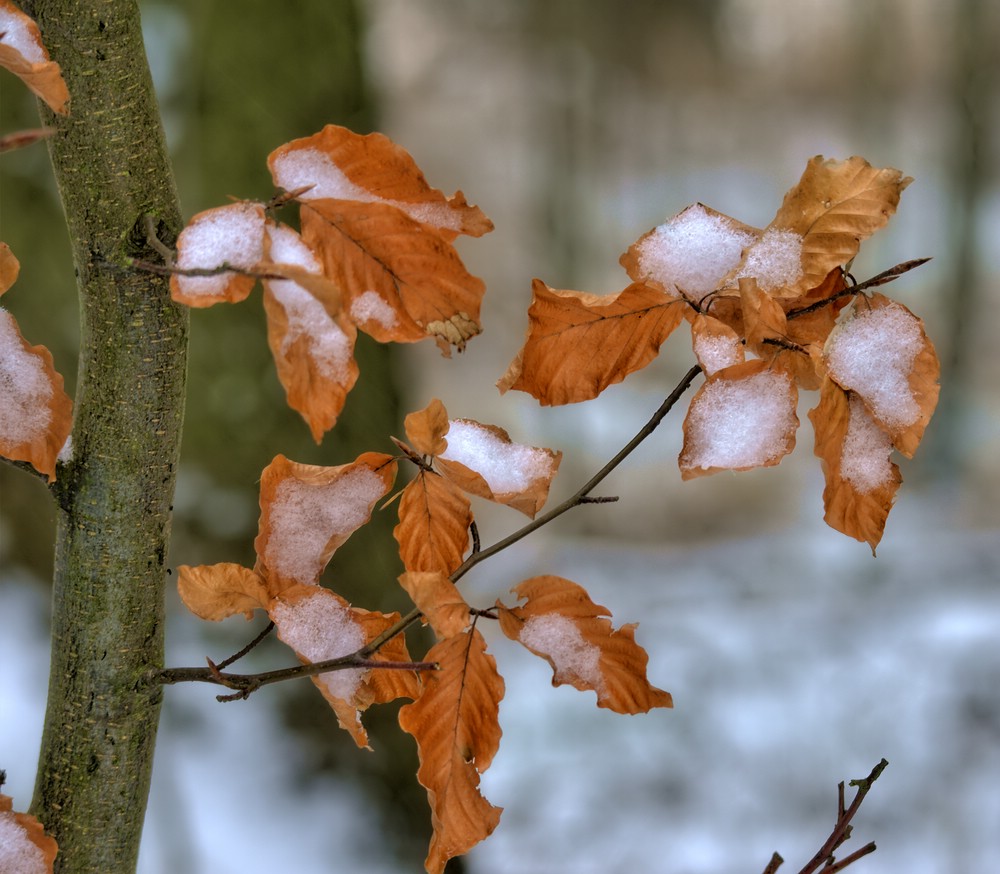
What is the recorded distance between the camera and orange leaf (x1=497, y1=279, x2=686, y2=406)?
28 centimetres

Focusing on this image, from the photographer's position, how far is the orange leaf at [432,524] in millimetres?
312

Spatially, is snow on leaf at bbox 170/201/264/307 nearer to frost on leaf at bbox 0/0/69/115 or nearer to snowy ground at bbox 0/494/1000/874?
frost on leaf at bbox 0/0/69/115

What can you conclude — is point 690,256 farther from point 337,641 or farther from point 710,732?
point 710,732

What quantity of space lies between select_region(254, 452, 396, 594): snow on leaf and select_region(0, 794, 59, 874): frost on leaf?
10 cm

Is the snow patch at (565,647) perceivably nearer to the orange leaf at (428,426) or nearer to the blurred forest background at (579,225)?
the orange leaf at (428,426)

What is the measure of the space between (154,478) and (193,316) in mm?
698

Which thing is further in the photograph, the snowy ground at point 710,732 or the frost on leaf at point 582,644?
the snowy ground at point 710,732

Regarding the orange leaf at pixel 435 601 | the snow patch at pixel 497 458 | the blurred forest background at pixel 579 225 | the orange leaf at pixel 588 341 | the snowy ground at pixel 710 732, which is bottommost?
the orange leaf at pixel 435 601

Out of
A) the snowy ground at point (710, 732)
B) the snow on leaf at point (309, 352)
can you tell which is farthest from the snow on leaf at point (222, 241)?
the snowy ground at point (710, 732)

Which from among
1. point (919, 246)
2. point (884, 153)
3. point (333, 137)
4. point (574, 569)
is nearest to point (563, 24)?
point (884, 153)

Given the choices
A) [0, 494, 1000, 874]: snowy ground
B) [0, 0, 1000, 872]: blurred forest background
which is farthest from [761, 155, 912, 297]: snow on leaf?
[0, 494, 1000, 874]: snowy ground

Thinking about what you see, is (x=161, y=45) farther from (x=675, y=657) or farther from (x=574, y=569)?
(x=675, y=657)

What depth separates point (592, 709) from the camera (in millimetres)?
1353

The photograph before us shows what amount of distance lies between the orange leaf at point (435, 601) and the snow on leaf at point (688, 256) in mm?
109
